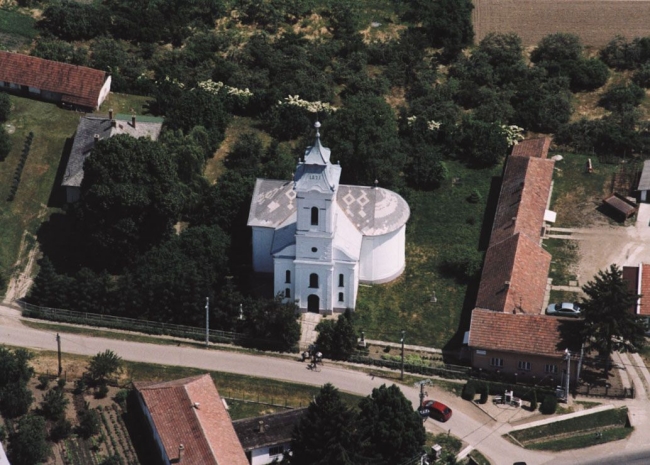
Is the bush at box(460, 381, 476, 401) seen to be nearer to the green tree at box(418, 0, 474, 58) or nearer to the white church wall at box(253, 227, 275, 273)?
the white church wall at box(253, 227, 275, 273)

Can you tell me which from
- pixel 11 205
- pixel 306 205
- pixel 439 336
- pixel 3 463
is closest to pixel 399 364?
pixel 439 336

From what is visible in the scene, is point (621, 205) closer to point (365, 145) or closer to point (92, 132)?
point (365, 145)

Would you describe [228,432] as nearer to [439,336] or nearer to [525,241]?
[439,336]

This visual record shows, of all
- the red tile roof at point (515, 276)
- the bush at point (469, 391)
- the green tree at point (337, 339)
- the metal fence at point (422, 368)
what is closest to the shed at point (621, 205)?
the red tile roof at point (515, 276)

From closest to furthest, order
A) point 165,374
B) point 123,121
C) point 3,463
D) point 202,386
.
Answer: point 3,463 → point 202,386 → point 165,374 → point 123,121

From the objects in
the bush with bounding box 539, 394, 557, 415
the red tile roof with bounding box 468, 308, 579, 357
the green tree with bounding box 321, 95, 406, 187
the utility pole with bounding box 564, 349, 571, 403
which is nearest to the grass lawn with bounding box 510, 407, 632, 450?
the bush with bounding box 539, 394, 557, 415

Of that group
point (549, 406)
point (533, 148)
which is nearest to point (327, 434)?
point (549, 406)

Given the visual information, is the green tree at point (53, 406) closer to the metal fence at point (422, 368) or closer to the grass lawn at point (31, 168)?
the grass lawn at point (31, 168)
